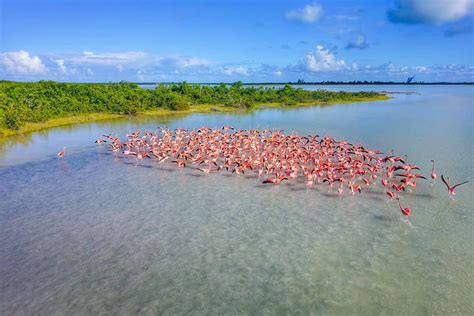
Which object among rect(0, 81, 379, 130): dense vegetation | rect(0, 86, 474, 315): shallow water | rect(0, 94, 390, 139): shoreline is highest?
rect(0, 81, 379, 130): dense vegetation

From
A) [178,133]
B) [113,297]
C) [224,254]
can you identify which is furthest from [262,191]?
[178,133]

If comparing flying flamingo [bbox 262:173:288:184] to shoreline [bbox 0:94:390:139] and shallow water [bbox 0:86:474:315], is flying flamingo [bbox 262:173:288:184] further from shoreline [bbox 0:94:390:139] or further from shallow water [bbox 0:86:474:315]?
shoreline [bbox 0:94:390:139]

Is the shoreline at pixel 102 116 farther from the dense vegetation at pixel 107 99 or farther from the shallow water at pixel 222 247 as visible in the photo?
the shallow water at pixel 222 247

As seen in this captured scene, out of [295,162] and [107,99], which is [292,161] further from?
[107,99]

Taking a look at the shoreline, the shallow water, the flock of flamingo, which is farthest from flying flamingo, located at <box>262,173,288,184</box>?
the shoreline

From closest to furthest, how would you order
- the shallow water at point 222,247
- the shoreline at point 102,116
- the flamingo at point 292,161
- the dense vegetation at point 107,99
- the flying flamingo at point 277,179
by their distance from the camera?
the shallow water at point 222,247 → the flying flamingo at point 277,179 → the flamingo at point 292,161 → the shoreline at point 102,116 → the dense vegetation at point 107,99

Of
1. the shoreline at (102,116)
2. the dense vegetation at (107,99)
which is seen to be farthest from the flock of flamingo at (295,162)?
the dense vegetation at (107,99)
